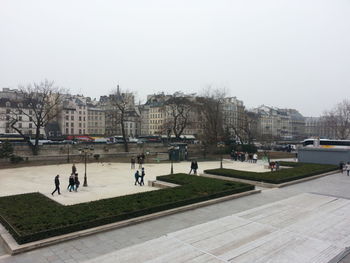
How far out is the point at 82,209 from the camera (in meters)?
13.2

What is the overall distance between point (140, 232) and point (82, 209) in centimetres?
339

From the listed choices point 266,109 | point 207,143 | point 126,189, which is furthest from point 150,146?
point 266,109

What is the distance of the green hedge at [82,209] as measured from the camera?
10.8 meters

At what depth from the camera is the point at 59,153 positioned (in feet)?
154

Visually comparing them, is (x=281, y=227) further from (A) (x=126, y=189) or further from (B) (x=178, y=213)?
(A) (x=126, y=189)

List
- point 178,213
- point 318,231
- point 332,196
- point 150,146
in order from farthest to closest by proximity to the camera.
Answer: point 150,146, point 332,196, point 178,213, point 318,231

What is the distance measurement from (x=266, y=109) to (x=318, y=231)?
5138 inches

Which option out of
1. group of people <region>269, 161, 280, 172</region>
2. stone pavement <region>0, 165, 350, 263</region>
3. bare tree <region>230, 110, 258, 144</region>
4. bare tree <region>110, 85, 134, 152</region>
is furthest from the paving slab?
bare tree <region>230, 110, 258, 144</region>

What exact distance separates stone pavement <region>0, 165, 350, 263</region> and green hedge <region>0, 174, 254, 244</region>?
0.60 meters

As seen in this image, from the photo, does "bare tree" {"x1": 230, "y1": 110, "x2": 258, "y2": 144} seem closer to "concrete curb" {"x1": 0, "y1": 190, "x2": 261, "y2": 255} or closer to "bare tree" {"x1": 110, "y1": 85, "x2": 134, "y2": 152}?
"bare tree" {"x1": 110, "y1": 85, "x2": 134, "y2": 152}

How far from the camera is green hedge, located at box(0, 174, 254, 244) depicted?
35.5ft

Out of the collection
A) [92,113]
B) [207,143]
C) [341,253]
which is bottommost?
[341,253]

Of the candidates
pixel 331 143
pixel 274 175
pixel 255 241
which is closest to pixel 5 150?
pixel 274 175

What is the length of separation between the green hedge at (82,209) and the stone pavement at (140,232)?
1.97ft
